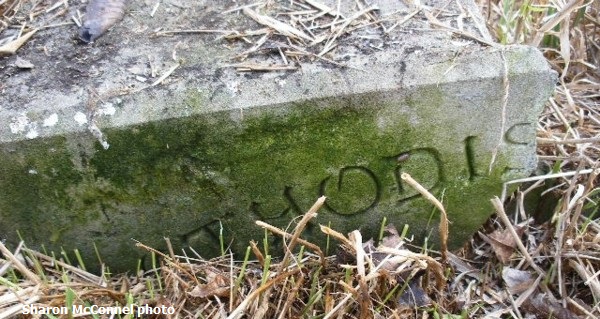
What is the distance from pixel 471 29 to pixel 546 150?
76cm

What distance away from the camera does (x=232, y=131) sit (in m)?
1.79

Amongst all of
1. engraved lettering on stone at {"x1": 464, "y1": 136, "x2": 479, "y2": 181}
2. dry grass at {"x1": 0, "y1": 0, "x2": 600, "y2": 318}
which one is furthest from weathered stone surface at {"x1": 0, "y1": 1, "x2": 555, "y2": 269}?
dry grass at {"x1": 0, "y1": 0, "x2": 600, "y2": 318}

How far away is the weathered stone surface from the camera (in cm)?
176

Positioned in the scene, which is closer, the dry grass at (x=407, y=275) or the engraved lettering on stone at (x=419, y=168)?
the dry grass at (x=407, y=275)

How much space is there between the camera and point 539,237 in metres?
2.31

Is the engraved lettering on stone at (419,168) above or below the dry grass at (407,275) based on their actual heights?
above

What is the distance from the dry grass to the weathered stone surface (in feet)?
0.41

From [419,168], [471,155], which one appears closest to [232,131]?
[419,168]

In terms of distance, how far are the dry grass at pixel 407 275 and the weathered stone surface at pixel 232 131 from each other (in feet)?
0.41

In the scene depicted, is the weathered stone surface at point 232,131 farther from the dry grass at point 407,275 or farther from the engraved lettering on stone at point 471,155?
the dry grass at point 407,275

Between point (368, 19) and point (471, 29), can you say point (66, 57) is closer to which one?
point (368, 19)

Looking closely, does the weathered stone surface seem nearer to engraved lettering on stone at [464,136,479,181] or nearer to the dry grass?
engraved lettering on stone at [464,136,479,181]

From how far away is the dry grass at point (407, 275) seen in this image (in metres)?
1.83

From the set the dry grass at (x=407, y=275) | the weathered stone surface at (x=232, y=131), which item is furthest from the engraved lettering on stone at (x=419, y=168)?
the dry grass at (x=407, y=275)
